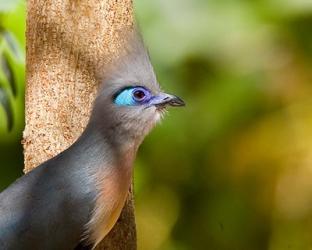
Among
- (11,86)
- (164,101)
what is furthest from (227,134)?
(164,101)

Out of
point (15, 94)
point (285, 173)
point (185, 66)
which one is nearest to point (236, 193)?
point (285, 173)

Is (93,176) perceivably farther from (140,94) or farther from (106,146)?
(140,94)

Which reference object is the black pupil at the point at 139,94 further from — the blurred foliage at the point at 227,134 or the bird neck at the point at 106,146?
the blurred foliage at the point at 227,134

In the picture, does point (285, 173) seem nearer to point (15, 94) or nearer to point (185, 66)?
point (185, 66)

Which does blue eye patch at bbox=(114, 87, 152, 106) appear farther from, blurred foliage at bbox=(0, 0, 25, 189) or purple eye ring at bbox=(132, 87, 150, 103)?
blurred foliage at bbox=(0, 0, 25, 189)

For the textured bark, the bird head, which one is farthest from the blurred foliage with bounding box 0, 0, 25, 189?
the bird head

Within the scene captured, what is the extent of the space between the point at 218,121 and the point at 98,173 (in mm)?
1524

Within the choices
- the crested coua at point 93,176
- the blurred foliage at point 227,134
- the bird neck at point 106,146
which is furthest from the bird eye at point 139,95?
the blurred foliage at point 227,134

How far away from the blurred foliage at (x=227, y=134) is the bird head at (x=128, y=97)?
132cm

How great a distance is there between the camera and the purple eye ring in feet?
10.7

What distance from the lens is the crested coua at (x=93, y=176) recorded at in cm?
313

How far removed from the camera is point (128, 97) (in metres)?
3.28

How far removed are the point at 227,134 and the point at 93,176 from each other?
1.55 metres

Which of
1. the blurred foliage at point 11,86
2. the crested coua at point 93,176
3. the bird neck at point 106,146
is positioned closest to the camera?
the crested coua at point 93,176
